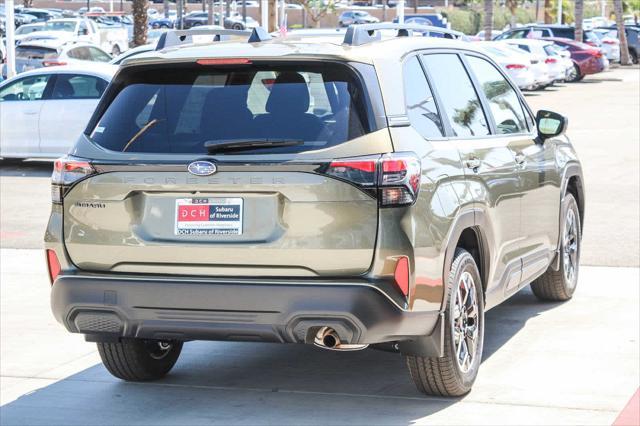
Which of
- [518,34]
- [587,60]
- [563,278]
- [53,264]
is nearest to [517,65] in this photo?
[587,60]

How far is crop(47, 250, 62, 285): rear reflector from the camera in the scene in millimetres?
6340

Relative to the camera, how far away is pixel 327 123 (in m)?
5.98

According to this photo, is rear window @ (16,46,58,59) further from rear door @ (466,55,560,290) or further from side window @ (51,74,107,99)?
rear door @ (466,55,560,290)

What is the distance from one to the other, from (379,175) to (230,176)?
0.67 m

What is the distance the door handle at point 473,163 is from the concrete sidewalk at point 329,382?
1.14 m

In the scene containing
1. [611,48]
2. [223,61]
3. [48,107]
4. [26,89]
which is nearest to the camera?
[223,61]

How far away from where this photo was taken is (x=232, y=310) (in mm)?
5953

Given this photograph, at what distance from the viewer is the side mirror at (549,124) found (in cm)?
819

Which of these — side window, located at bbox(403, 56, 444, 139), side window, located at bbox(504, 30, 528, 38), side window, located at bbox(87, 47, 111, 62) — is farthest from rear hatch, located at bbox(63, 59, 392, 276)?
side window, located at bbox(504, 30, 528, 38)

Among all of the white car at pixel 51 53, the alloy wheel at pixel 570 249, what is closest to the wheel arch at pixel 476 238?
the alloy wheel at pixel 570 249

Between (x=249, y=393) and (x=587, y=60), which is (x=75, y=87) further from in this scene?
(x=587, y=60)

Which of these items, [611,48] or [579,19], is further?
[611,48]

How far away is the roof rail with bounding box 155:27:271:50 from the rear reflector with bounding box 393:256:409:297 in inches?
58.3

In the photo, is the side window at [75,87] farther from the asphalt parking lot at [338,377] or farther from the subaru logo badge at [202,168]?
the subaru logo badge at [202,168]
